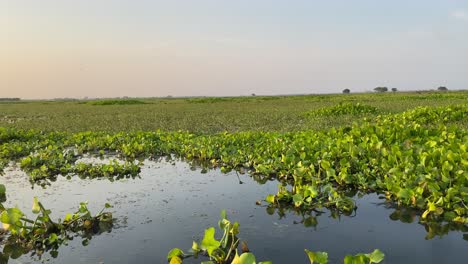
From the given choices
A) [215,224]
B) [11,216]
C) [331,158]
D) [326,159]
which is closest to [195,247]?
[215,224]

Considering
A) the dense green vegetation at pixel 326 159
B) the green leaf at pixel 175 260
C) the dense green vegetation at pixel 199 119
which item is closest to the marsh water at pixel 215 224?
the dense green vegetation at pixel 326 159

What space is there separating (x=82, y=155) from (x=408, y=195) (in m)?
7.46

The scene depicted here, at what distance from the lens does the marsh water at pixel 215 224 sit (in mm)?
3607

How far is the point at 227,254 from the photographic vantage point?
3295mm

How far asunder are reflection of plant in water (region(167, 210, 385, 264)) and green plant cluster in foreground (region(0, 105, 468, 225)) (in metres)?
1.50

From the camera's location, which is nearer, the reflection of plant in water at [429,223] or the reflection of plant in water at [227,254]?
the reflection of plant in water at [227,254]

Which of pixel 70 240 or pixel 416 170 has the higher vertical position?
pixel 416 170

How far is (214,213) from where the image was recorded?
4.80 meters

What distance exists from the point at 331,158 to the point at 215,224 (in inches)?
109

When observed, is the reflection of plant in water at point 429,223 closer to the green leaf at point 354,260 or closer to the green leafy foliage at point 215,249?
the green leaf at point 354,260

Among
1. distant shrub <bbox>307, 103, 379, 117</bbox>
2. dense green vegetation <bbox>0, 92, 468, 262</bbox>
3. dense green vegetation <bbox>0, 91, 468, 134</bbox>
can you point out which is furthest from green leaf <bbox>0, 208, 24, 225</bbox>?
distant shrub <bbox>307, 103, 379, 117</bbox>

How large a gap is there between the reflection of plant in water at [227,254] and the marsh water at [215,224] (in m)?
0.28

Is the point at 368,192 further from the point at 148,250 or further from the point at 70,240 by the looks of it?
the point at 70,240

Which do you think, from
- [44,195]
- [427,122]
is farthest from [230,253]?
[427,122]
